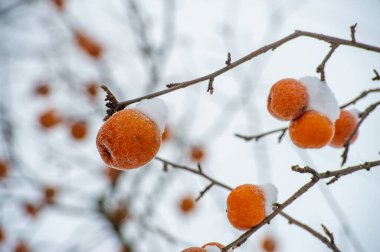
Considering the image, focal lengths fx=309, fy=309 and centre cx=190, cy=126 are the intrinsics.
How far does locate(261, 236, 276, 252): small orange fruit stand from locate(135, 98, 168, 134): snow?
3.94 meters

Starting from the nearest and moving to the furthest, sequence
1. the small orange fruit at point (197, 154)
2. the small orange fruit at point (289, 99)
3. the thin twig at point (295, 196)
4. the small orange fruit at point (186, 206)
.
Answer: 1. the thin twig at point (295, 196)
2. the small orange fruit at point (289, 99)
3. the small orange fruit at point (186, 206)
4. the small orange fruit at point (197, 154)

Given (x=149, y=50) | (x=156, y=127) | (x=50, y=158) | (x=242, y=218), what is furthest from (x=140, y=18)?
(x=242, y=218)

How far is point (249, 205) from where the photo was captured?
138 centimetres

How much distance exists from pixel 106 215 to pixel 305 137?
4.98 m

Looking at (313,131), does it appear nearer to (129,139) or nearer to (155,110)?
(155,110)

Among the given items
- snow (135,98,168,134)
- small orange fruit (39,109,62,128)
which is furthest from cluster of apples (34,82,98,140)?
snow (135,98,168,134)

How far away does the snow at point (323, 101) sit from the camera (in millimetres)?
1688

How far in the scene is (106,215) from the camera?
5.79 m

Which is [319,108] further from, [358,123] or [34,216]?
[34,216]

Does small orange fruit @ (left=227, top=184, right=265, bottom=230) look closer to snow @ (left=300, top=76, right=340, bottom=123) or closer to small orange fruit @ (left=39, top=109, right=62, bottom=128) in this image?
snow @ (left=300, top=76, right=340, bottom=123)

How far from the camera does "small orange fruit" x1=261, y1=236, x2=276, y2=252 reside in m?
4.77

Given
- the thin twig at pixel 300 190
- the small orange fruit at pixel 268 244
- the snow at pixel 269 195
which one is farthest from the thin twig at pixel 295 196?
the small orange fruit at pixel 268 244

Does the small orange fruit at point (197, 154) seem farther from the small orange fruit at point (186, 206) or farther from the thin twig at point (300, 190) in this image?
the thin twig at point (300, 190)

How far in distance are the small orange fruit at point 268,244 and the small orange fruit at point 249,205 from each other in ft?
12.1
